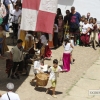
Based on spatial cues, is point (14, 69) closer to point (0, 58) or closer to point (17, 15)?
point (0, 58)

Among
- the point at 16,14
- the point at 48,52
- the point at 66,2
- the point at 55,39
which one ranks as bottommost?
the point at 48,52

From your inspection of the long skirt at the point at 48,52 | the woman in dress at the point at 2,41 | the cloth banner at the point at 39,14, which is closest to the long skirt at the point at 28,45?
the long skirt at the point at 48,52

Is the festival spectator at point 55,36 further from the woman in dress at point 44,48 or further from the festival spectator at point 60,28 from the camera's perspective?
the woman in dress at point 44,48

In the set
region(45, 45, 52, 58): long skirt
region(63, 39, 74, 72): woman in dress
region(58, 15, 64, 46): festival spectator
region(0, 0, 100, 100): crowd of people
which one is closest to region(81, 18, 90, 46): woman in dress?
region(0, 0, 100, 100): crowd of people

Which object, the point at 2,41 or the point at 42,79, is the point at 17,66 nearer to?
the point at 42,79

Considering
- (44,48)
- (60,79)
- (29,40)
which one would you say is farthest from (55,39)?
(60,79)

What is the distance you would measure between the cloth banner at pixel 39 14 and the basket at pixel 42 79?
1.41 meters

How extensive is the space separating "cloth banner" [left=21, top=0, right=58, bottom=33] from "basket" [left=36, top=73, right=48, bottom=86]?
4.62ft

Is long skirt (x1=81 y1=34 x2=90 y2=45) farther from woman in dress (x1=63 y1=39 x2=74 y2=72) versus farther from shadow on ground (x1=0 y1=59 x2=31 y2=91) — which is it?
shadow on ground (x1=0 y1=59 x2=31 y2=91)

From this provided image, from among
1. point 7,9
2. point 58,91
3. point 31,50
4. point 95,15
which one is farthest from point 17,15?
point 58,91

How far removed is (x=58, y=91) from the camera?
1142 cm

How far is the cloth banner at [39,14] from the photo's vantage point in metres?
10.8

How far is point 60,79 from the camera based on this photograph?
12.5 metres

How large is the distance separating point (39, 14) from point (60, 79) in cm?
278
